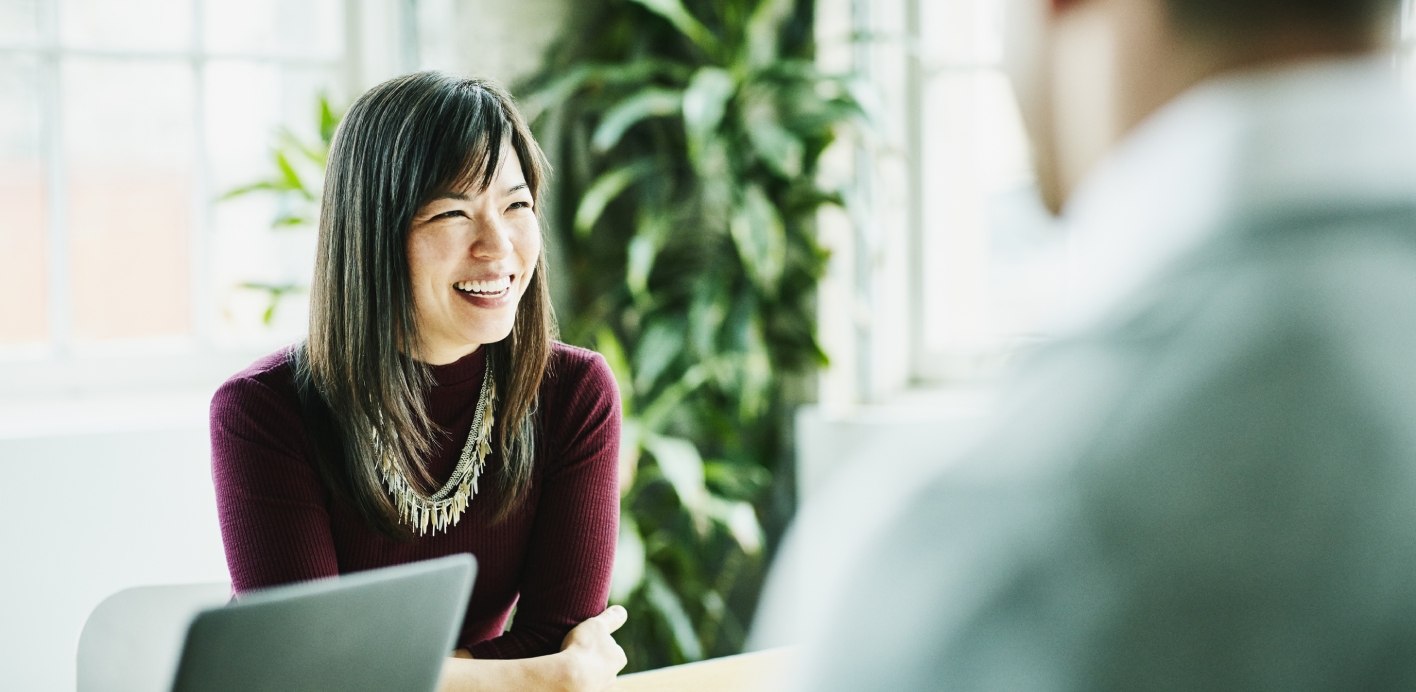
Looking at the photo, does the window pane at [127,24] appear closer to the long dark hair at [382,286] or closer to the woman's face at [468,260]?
the long dark hair at [382,286]

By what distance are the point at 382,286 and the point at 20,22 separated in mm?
1685

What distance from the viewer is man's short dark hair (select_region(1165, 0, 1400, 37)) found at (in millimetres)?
253

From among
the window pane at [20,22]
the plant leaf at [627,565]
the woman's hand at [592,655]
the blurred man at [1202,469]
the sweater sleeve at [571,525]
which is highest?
the window pane at [20,22]

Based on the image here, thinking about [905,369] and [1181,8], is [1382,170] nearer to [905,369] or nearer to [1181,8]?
[1181,8]

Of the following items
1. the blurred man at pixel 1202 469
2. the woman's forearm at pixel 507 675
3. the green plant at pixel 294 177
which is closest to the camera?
the blurred man at pixel 1202 469

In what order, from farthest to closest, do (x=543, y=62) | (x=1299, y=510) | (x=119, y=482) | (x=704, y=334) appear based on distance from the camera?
(x=543, y=62) < (x=704, y=334) < (x=119, y=482) < (x=1299, y=510)

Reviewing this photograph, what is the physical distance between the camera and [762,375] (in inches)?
114

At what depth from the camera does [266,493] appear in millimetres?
1468

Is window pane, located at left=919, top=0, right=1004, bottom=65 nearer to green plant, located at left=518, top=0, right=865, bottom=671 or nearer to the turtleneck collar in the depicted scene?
green plant, located at left=518, top=0, right=865, bottom=671

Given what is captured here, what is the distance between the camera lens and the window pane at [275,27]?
2.90 m

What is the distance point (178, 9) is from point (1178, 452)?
3.09m

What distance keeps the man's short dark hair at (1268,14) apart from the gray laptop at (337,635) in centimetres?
79

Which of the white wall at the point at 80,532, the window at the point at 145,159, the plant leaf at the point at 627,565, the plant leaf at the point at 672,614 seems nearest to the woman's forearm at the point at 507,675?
the white wall at the point at 80,532

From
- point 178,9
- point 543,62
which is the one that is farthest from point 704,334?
point 178,9
